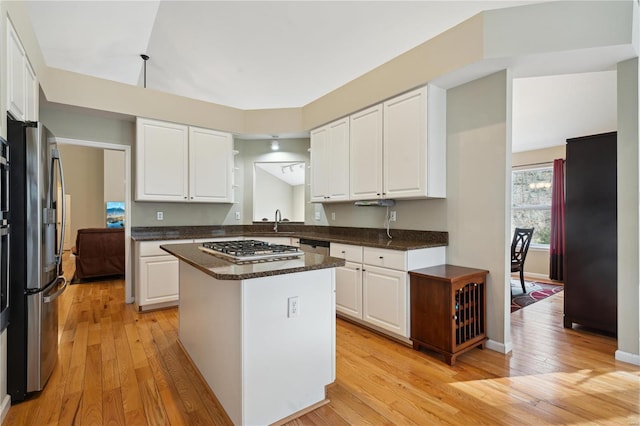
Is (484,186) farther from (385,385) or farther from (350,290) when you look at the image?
(385,385)

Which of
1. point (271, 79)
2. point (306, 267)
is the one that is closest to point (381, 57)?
point (271, 79)

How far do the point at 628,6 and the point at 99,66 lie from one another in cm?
540

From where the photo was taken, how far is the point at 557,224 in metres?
5.72

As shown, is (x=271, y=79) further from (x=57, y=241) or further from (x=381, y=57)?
(x=57, y=241)

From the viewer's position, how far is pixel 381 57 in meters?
3.66

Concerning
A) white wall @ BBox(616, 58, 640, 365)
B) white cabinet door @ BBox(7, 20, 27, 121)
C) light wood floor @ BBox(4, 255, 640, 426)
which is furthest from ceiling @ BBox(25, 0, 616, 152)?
light wood floor @ BBox(4, 255, 640, 426)

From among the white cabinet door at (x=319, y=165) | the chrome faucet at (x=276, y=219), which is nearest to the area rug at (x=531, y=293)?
the white cabinet door at (x=319, y=165)

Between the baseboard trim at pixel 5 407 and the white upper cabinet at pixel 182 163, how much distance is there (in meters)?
2.45

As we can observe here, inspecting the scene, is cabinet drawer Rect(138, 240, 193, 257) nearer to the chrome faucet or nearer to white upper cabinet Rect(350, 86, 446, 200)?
the chrome faucet

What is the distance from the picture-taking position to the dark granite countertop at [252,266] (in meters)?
1.53

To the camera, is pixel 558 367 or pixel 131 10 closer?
pixel 558 367

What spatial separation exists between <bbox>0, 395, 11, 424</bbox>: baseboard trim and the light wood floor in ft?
0.11

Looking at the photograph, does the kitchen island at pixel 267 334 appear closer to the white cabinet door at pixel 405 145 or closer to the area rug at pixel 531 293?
the white cabinet door at pixel 405 145

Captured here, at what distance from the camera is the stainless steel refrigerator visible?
192 cm
